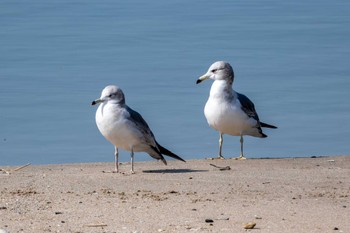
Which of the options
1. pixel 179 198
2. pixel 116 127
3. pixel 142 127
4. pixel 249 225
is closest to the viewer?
pixel 249 225

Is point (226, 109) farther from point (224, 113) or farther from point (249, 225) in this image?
point (249, 225)

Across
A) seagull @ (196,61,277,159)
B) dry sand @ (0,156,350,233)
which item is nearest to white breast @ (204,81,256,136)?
seagull @ (196,61,277,159)

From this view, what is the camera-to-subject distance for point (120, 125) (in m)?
12.2

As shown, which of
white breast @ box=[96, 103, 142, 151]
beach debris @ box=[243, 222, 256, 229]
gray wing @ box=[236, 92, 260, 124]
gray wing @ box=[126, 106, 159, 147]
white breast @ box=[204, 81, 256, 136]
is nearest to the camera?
beach debris @ box=[243, 222, 256, 229]

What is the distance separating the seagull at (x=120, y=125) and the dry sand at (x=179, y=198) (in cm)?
30

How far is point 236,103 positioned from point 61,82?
481 centimetres

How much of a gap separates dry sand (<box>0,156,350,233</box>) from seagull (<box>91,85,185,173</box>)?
0.99ft

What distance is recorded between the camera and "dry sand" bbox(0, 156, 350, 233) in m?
9.17

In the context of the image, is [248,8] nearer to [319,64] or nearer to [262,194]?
[319,64]

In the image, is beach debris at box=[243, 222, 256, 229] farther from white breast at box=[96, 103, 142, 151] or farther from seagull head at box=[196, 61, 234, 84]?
seagull head at box=[196, 61, 234, 84]

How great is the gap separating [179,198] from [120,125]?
2027mm

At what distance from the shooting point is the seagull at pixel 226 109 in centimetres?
1373

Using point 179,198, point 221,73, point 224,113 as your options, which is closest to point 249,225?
point 179,198

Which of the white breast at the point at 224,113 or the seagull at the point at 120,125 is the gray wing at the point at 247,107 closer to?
the white breast at the point at 224,113
